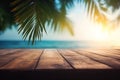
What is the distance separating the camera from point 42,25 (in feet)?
5.89

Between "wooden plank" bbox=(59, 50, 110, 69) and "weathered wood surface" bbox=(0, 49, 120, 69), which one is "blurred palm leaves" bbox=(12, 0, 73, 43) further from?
"wooden plank" bbox=(59, 50, 110, 69)

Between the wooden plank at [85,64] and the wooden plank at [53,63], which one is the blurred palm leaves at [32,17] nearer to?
the wooden plank at [53,63]

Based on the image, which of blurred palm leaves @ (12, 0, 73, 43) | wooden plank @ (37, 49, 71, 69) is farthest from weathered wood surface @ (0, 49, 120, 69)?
blurred palm leaves @ (12, 0, 73, 43)

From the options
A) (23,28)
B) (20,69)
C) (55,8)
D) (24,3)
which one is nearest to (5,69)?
(20,69)

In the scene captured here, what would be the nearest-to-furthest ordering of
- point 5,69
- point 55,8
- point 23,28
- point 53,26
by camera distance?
point 5,69 → point 23,28 → point 53,26 → point 55,8

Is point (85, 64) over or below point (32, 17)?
below

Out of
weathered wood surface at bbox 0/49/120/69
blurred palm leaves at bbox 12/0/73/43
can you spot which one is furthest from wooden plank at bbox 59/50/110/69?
blurred palm leaves at bbox 12/0/73/43

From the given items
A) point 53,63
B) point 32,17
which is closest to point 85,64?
point 53,63

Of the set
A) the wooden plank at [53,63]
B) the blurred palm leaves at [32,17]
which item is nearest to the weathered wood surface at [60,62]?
the wooden plank at [53,63]

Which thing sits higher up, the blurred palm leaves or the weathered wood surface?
the blurred palm leaves

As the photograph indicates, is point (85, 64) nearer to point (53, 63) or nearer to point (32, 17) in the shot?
point (53, 63)

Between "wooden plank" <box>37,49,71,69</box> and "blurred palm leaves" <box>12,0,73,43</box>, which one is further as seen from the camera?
"blurred palm leaves" <box>12,0,73,43</box>
